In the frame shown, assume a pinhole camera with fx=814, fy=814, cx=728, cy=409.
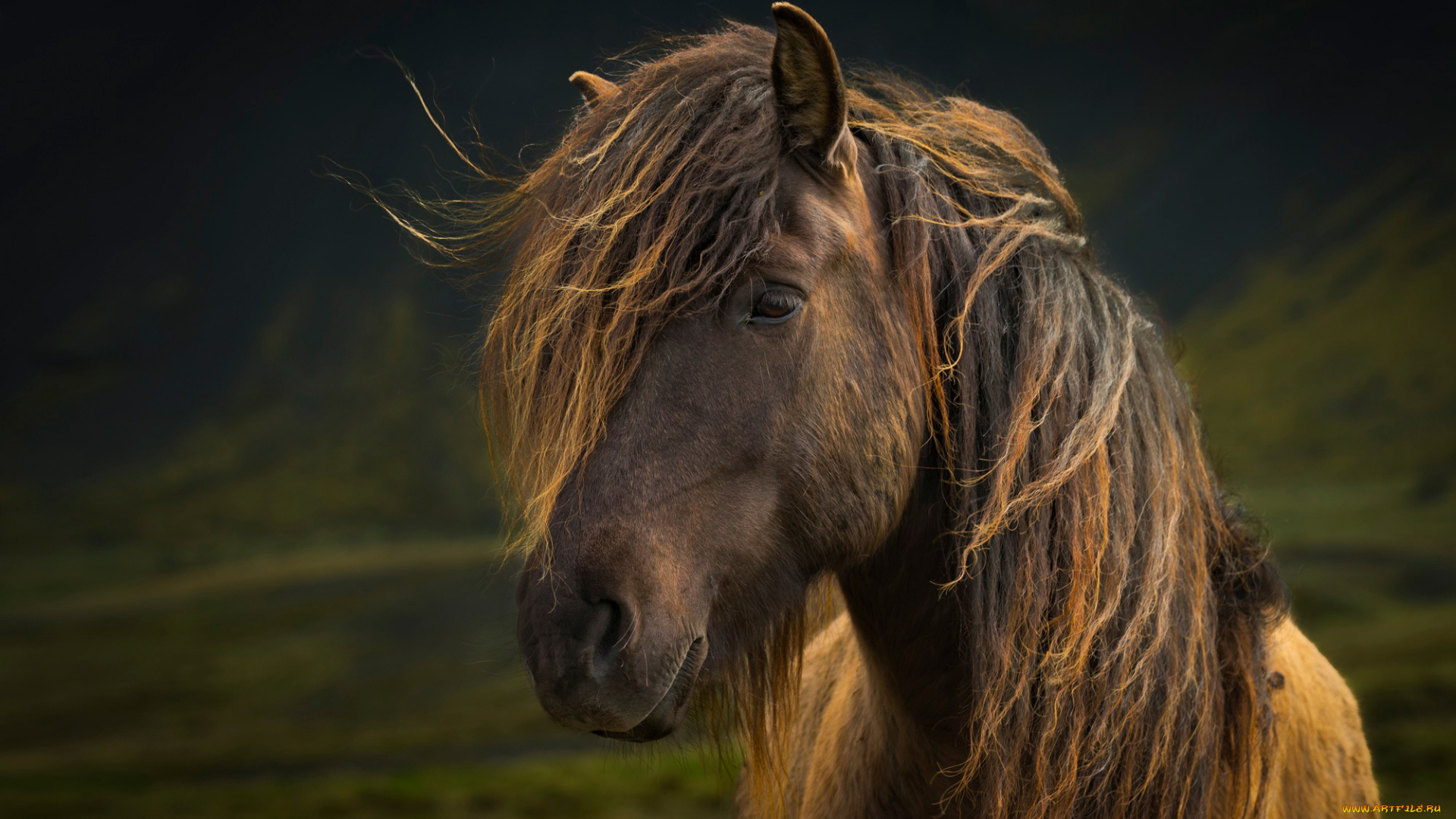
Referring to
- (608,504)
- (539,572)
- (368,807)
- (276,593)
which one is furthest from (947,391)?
(276,593)

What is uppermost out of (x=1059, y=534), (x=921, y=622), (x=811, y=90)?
(x=811, y=90)

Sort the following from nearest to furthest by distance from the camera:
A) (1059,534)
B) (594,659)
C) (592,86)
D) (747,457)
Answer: (594,659)
(747,457)
(1059,534)
(592,86)

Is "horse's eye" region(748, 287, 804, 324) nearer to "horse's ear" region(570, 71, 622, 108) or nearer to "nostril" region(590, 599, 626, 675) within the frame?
"nostril" region(590, 599, 626, 675)

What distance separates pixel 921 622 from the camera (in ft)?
4.74

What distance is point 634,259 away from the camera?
3.97 ft

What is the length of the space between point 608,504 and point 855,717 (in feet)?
3.14

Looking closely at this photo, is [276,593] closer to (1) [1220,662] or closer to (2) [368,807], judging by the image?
(2) [368,807]

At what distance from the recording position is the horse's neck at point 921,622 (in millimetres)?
1438

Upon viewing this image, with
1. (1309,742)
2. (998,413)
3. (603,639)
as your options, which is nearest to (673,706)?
(603,639)

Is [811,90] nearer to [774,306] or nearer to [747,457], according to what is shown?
[774,306]

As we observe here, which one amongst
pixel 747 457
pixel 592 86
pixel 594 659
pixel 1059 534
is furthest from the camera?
pixel 592 86

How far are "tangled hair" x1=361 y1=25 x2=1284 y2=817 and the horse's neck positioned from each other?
3 centimetres

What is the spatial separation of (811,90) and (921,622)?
92 cm

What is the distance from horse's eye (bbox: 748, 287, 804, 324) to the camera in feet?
4.00
